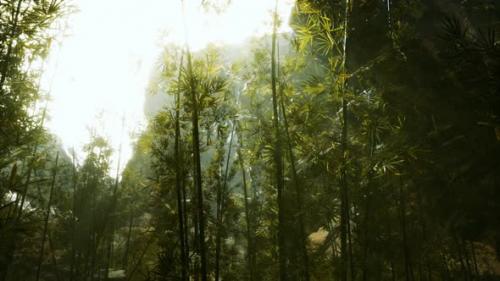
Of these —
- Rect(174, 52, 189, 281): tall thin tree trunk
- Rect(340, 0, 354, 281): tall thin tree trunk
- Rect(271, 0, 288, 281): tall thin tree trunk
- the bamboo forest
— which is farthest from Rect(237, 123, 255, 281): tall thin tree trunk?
Rect(340, 0, 354, 281): tall thin tree trunk

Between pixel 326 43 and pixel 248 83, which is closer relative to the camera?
pixel 326 43

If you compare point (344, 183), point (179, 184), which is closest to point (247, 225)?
point (179, 184)

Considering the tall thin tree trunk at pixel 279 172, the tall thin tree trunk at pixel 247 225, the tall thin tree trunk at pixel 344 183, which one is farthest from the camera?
the tall thin tree trunk at pixel 247 225

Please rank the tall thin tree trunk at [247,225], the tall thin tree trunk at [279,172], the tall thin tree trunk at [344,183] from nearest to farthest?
the tall thin tree trunk at [344,183], the tall thin tree trunk at [279,172], the tall thin tree trunk at [247,225]

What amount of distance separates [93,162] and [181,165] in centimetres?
640

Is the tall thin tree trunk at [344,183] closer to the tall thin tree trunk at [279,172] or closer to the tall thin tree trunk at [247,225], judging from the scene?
the tall thin tree trunk at [279,172]

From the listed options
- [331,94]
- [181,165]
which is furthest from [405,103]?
[181,165]

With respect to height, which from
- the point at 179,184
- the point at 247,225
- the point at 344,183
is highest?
the point at 179,184

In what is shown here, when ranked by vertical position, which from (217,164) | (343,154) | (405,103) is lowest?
(343,154)

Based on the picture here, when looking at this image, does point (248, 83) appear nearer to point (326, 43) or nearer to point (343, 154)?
point (326, 43)

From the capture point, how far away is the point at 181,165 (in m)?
4.65

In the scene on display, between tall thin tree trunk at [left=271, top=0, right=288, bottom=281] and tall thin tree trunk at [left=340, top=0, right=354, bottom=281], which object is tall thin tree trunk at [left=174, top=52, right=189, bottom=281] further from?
tall thin tree trunk at [left=340, top=0, right=354, bottom=281]

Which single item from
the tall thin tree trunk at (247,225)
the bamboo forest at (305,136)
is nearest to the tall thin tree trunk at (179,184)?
the bamboo forest at (305,136)

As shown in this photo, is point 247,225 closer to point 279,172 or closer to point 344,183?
point 279,172
